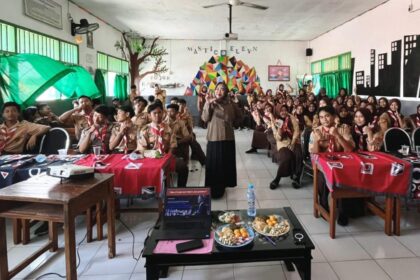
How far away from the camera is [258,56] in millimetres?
12078

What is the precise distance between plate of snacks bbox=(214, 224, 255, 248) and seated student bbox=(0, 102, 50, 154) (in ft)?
9.07

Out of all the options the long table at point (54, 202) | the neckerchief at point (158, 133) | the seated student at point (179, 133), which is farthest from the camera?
the seated student at point (179, 133)

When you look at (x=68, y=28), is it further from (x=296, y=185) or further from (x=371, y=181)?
(x=371, y=181)

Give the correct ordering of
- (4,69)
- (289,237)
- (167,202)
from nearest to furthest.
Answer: (289,237), (167,202), (4,69)

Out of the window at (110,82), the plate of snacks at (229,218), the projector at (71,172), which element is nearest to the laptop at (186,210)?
the plate of snacks at (229,218)

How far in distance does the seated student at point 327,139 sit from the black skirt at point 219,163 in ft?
3.15

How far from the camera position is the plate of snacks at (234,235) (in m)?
1.79

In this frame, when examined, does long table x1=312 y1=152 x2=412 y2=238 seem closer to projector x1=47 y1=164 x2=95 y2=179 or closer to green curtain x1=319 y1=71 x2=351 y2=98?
projector x1=47 y1=164 x2=95 y2=179

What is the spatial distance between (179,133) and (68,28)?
12.7ft

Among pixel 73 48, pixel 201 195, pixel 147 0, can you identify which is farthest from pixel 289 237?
pixel 73 48

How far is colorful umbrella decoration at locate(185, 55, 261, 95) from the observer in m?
12.0

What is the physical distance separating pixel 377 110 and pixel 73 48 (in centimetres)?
636

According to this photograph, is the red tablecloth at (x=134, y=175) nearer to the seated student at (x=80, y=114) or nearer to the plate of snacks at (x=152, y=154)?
the plate of snacks at (x=152, y=154)

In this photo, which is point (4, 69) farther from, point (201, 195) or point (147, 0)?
point (147, 0)
